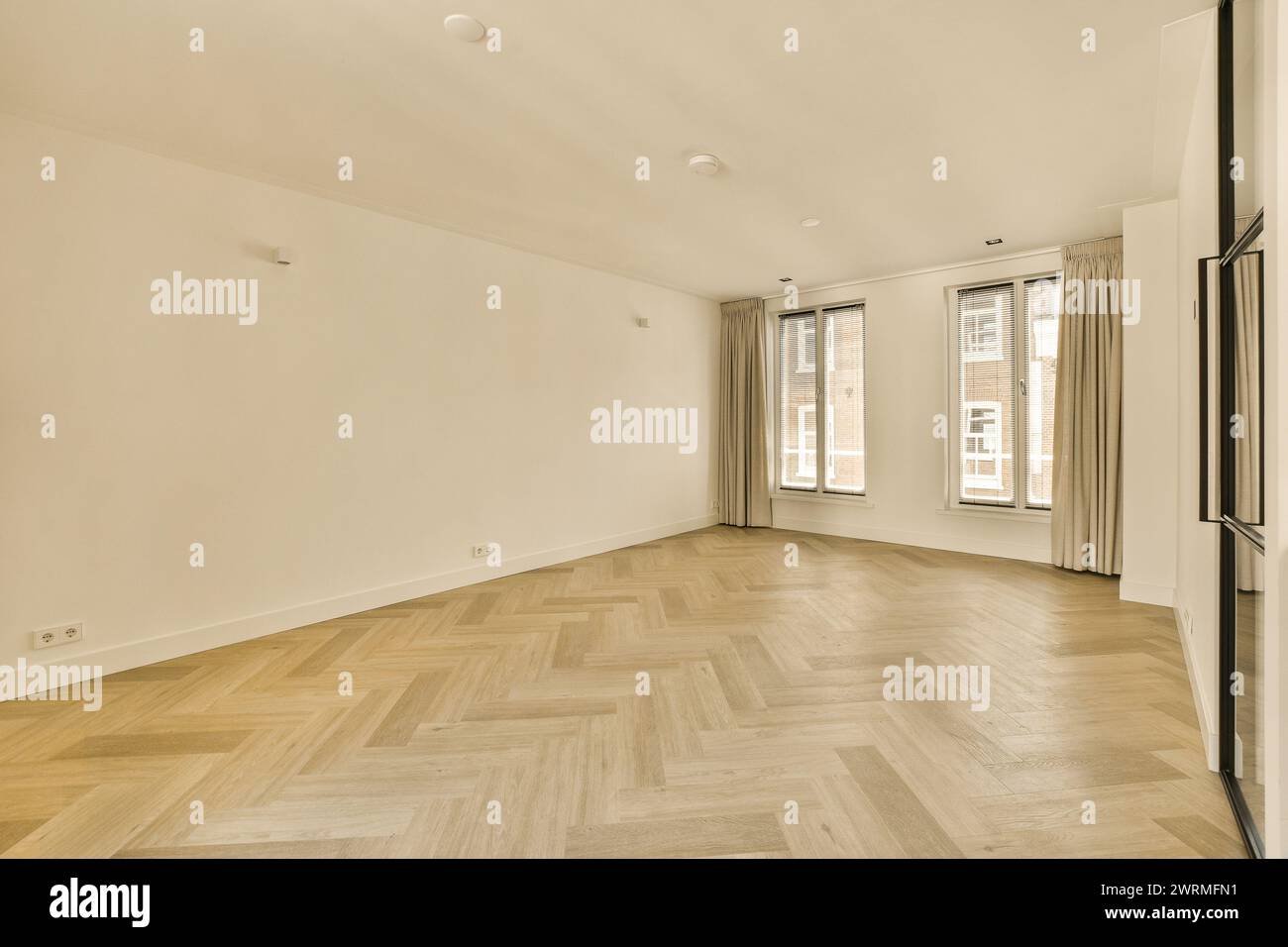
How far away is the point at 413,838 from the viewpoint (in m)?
1.68

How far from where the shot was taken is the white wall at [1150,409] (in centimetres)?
368

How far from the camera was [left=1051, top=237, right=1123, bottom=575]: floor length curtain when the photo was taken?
179 inches

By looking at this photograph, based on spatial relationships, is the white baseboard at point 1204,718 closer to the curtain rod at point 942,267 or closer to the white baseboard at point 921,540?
the white baseboard at point 921,540

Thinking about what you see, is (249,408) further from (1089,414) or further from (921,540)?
(1089,414)

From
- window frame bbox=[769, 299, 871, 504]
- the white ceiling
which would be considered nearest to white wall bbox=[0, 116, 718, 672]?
the white ceiling

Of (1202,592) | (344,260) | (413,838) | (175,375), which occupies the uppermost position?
(344,260)

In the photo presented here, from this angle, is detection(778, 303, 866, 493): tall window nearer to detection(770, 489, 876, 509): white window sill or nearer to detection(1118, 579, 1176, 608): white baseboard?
detection(770, 489, 876, 509): white window sill

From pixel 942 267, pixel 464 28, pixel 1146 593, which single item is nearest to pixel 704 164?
pixel 464 28

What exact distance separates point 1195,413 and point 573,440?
4.11 meters

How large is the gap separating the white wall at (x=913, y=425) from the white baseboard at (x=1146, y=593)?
119cm

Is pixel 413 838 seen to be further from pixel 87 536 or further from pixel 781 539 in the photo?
pixel 781 539

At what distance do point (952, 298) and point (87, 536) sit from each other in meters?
6.52

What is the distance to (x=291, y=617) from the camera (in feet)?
11.7
